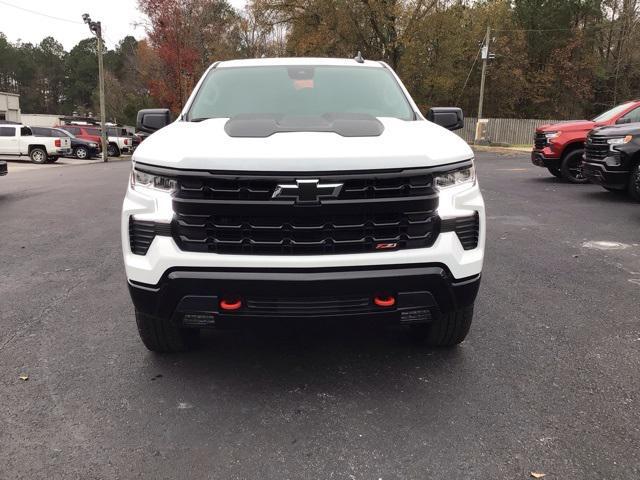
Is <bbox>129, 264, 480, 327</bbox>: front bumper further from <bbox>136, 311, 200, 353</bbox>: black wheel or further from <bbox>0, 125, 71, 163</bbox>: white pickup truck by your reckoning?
<bbox>0, 125, 71, 163</bbox>: white pickup truck

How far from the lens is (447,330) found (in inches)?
137

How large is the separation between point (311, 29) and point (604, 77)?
955 inches

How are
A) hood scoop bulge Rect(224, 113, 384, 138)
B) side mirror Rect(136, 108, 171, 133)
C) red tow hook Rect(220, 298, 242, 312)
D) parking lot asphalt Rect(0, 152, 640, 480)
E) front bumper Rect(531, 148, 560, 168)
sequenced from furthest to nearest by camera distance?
front bumper Rect(531, 148, 560, 168), side mirror Rect(136, 108, 171, 133), hood scoop bulge Rect(224, 113, 384, 138), red tow hook Rect(220, 298, 242, 312), parking lot asphalt Rect(0, 152, 640, 480)

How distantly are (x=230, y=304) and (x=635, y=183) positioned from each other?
8.44m

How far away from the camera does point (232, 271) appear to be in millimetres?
2801

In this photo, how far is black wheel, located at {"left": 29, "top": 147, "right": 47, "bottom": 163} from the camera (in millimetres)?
24328

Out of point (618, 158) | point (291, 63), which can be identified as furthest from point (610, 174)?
point (291, 63)

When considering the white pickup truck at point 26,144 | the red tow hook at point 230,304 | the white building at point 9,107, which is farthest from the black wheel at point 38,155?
the white building at point 9,107

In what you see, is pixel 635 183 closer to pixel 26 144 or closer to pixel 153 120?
pixel 153 120

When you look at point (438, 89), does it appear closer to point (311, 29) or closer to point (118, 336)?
point (311, 29)

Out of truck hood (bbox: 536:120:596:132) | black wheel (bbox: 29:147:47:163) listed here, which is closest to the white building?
black wheel (bbox: 29:147:47:163)

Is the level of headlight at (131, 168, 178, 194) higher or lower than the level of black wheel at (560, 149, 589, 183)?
higher

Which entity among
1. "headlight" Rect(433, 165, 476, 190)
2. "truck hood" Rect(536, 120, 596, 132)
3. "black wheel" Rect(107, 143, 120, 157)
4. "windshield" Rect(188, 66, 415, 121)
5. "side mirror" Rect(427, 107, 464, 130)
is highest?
"windshield" Rect(188, 66, 415, 121)

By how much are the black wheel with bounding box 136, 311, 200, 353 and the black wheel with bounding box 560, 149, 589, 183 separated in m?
11.1
